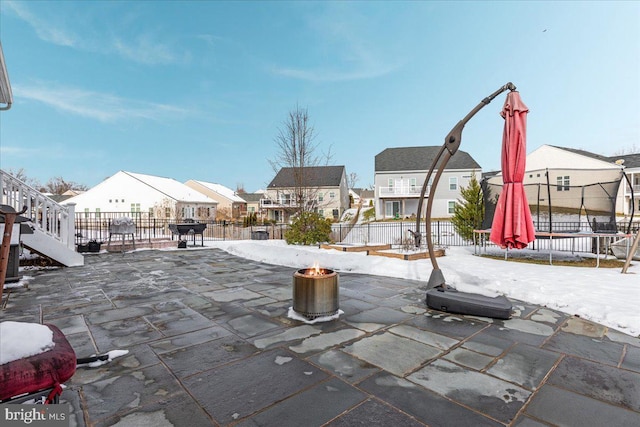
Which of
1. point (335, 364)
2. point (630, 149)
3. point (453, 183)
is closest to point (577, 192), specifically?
point (335, 364)

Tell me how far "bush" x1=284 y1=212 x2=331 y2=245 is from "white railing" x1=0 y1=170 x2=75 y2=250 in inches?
270

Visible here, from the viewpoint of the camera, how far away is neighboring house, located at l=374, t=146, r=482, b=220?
94.9 ft

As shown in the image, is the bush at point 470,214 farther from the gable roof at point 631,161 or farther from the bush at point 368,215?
the gable roof at point 631,161

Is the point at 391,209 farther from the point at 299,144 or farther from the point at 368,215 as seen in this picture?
the point at 299,144

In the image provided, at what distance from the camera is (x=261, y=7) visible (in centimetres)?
1377

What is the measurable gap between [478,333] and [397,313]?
1028mm

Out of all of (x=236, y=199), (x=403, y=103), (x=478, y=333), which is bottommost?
(x=478, y=333)

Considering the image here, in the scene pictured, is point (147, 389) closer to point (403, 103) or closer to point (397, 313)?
point (397, 313)

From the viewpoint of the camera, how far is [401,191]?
29.5m

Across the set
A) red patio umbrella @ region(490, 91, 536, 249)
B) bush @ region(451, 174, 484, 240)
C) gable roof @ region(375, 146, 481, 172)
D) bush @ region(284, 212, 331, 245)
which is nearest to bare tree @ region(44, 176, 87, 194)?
gable roof @ region(375, 146, 481, 172)

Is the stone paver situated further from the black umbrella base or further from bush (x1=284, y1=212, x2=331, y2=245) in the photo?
bush (x1=284, y1=212, x2=331, y2=245)

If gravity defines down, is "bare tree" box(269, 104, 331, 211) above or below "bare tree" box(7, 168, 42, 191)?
below

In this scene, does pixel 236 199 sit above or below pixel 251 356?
above

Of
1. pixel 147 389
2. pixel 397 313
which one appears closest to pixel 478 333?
pixel 397 313
